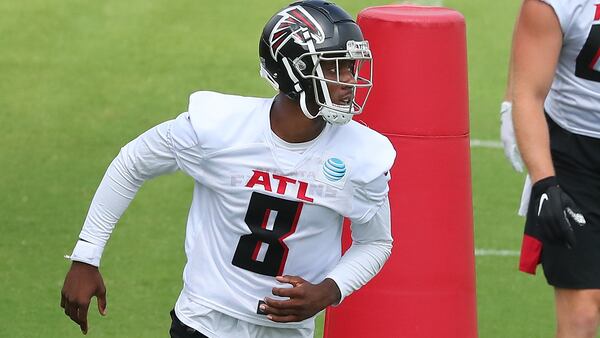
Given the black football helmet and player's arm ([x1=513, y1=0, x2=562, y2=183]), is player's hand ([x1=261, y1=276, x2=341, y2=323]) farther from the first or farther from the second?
Result: player's arm ([x1=513, y1=0, x2=562, y2=183])

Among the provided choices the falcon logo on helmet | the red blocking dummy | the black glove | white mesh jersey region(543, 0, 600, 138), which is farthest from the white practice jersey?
the red blocking dummy

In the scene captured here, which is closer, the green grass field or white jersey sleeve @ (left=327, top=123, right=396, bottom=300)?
white jersey sleeve @ (left=327, top=123, right=396, bottom=300)

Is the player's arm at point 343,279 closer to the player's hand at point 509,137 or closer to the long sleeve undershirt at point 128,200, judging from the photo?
the long sleeve undershirt at point 128,200

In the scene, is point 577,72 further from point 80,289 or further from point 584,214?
point 80,289

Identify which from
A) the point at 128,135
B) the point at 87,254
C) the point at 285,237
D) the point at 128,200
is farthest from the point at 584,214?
the point at 128,135

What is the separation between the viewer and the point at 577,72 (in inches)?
208

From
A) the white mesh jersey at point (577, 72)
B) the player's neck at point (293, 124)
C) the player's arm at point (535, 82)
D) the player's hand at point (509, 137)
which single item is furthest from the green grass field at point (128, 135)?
the player's neck at point (293, 124)

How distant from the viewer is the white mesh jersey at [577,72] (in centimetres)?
510

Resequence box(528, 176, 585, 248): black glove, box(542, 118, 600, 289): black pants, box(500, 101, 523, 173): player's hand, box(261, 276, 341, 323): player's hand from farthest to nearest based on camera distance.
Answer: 1. box(500, 101, 523, 173): player's hand
2. box(542, 118, 600, 289): black pants
3. box(528, 176, 585, 248): black glove
4. box(261, 276, 341, 323): player's hand

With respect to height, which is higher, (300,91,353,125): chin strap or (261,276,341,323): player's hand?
(300,91,353,125): chin strap

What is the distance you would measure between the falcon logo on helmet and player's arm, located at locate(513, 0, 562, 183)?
0.98 meters

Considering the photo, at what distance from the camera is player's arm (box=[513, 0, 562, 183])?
5070 millimetres

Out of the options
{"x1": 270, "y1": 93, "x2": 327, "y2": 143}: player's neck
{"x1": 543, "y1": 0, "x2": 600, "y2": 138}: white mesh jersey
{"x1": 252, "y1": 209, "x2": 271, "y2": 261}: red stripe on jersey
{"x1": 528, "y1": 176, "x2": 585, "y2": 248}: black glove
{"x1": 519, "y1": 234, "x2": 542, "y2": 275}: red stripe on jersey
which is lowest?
{"x1": 519, "y1": 234, "x2": 542, "y2": 275}: red stripe on jersey

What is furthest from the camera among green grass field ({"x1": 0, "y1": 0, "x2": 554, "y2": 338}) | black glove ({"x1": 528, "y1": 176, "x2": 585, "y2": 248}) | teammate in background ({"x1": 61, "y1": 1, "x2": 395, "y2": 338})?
green grass field ({"x1": 0, "y1": 0, "x2": 554, "y2": 338})
